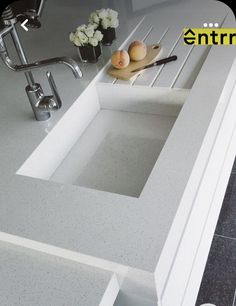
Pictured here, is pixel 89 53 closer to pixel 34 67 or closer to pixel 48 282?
pixel 34 67

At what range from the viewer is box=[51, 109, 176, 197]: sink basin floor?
1.11 m

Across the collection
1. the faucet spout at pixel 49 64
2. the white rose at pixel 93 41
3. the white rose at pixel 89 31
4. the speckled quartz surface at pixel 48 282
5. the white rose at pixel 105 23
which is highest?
the faucet spout at pixel 49 64

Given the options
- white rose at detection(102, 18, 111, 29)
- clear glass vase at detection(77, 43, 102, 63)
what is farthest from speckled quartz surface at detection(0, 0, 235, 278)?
white rose at detection(102, 18, 111, 29)

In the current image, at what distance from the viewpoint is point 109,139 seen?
128cm

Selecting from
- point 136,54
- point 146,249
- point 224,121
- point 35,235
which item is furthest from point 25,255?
point 136,54

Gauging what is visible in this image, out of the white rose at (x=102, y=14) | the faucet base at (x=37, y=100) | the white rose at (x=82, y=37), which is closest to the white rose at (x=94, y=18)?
the white rose at (x=102, y=14)

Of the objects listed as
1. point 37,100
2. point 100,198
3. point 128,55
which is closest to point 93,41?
point 128,55

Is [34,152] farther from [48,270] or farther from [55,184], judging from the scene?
[48,270]

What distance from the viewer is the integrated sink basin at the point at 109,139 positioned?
43.9 inches

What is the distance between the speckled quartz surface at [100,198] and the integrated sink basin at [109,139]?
2.1 inches

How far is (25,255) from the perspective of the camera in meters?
0.87

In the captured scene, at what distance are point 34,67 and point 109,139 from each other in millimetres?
386

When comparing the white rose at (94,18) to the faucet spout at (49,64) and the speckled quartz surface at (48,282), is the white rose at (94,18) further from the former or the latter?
the speckled quartz surface at (48,282)

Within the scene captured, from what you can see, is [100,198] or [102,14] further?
[102,14]
